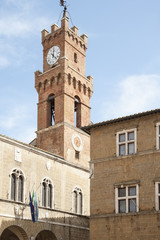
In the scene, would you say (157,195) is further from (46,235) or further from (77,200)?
(77,200)

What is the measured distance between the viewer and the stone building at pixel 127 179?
21844 mm

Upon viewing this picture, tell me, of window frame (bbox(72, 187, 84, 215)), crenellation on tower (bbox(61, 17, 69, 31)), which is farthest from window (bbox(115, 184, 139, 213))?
crenellation on tower (bbox(61, 17, 69, 31))

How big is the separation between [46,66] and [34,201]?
55.0ft

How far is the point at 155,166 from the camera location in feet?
73.2

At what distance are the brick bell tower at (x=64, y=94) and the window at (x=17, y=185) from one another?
21.6 ft

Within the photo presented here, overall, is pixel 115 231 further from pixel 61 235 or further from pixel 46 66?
pixel 46 66

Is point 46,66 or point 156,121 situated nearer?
point 156,121

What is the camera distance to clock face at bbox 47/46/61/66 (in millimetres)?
39703

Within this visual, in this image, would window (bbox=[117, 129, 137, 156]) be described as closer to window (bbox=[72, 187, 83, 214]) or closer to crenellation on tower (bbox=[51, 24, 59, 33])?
window (bbox=[72, 187, 83, 214])

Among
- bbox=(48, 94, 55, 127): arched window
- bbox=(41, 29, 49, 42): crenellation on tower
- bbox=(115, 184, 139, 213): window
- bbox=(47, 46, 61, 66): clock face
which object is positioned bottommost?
bbox=(115, 184, 139, 213): window

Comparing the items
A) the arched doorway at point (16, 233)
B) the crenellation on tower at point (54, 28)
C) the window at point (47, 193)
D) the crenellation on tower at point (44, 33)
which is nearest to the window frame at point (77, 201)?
the window at point (47, 193)

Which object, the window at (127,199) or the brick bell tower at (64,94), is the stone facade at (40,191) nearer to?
the brick bell tower at (64,94)

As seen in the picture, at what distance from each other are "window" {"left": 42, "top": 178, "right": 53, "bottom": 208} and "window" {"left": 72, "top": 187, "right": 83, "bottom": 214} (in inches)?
116

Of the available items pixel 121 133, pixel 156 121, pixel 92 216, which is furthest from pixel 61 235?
pixel 156 121
